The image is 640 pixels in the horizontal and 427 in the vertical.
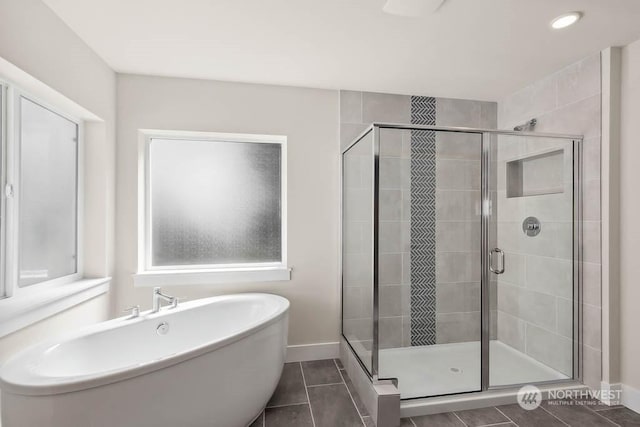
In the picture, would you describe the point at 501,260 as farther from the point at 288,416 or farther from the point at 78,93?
the point at 78,93

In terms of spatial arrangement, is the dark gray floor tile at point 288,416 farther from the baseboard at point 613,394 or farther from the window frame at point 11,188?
the baseboard at point 613,394

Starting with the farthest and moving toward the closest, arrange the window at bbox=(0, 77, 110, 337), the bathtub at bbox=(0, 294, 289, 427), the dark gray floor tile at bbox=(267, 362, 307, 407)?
the dark gray floor tile at bbox=(267, 362, 307, 407), the window at bbox=(0, 77, 110, 337), the bathtub at bbox=(0, 294, 289, 427)

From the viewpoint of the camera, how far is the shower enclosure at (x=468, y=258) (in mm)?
2121

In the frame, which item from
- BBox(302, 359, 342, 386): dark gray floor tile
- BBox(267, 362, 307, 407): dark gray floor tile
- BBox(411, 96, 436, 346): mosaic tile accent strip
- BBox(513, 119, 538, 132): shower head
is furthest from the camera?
BBox(513, 119, 538, 132): shower head

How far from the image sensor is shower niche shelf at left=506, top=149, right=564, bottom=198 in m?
2.26

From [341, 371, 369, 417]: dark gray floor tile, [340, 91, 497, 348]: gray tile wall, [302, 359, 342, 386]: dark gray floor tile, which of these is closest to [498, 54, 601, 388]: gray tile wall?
[340, 91, 497, 348]: gray tile wall

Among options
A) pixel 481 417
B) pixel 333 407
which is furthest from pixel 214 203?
pixel 481 417

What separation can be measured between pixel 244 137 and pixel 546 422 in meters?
2.86

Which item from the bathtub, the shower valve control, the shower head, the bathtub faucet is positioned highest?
the shower head

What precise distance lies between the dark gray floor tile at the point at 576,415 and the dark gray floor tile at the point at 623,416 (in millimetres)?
49

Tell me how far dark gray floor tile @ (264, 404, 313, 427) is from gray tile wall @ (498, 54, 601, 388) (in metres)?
1.45

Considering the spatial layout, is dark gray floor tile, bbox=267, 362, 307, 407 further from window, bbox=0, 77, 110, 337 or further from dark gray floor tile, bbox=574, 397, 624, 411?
dark gray floor tile, bbox=574, 397, 624, 411

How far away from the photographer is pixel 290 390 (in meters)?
2.23

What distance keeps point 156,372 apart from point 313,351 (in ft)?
5.22
